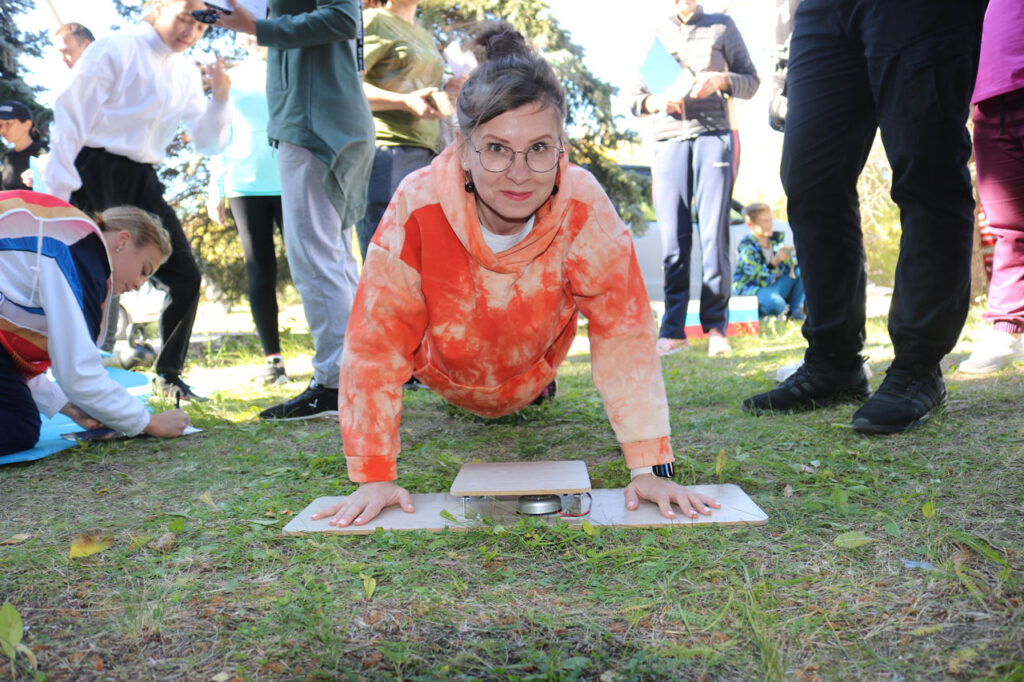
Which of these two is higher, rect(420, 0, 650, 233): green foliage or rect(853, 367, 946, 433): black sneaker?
rect(420, 0, 650, 233): green foliage

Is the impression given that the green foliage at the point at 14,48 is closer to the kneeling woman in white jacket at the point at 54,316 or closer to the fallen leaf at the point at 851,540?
the kneeling woman in white jacket at the point at 54,316

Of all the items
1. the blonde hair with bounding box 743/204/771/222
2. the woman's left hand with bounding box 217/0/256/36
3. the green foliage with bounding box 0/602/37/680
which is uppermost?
the woman's left hand with bounding box 217/0/256/36

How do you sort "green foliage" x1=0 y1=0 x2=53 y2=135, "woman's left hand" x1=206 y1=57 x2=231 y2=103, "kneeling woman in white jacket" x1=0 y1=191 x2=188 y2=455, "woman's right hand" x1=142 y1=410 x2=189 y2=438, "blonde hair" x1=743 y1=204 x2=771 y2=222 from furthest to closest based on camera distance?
"blonde hair" x1=743 y1=204 x2=771 y2=222 < "woman's left hand" x1=206 y1=57 x2=231 y2=103 < "green foliage" x1=0 y1=0 x2=53 y2=135 < "woman's right hand" x1=142 y1=410 x2=189 y2=438 < "kneeling woman in white jacket" x1=0 y1=191 x2=188 y2=455

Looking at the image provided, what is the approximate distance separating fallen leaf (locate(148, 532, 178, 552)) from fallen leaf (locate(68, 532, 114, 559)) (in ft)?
0.31

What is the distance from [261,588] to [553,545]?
0.58m

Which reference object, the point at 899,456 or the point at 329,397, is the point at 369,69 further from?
the point at 899,456

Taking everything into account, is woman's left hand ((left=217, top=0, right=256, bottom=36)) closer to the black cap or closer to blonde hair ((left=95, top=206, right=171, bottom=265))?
blonde hair ((left=95, top=206, right=171, bottom=265))

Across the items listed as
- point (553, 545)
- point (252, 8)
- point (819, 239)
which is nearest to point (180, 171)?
point (252, 8)

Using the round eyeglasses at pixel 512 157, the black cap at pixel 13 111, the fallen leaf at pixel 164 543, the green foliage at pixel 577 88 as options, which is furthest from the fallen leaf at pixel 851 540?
the green foliage at pixel 577 88

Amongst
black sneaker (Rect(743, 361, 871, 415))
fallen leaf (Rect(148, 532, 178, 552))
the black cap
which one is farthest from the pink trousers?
the black cap

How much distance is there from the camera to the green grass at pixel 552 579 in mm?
1127

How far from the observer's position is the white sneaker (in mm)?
3268

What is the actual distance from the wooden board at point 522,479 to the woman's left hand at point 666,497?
12cm

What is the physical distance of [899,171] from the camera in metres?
2.28
